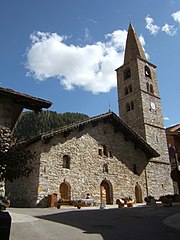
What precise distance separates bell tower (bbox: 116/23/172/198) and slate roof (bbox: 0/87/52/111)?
18610 mm

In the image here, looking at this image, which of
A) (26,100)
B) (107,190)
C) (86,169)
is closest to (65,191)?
(86,169)

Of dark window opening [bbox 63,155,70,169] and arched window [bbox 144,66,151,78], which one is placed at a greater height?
arched window [bbox 144,66,151,78]

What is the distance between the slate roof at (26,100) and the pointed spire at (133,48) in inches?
957

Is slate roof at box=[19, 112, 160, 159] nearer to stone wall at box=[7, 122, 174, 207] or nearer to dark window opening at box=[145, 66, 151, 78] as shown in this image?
stone wall at box=[7, 122, 174, 207]

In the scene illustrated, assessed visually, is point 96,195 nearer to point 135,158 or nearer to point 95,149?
point 95,149

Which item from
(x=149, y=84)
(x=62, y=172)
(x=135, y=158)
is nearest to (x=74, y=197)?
(x=62, y=172)

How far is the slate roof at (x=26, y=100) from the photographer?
26.7ft

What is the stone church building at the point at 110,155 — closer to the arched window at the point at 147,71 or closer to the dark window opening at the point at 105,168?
the dark window opening at the point at 105,168

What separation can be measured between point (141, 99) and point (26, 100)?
68.7 feet

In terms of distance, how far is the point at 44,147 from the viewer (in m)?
18.1

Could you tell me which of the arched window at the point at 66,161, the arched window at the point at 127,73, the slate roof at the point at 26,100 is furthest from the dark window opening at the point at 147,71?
the slate roof at the point at 26,100

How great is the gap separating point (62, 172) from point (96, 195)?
3577 millimetres

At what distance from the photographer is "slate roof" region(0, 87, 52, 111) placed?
8.13 m

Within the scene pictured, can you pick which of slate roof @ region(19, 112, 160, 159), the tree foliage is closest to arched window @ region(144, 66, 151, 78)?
slate roof @ region(19, 112, 160, 159)
